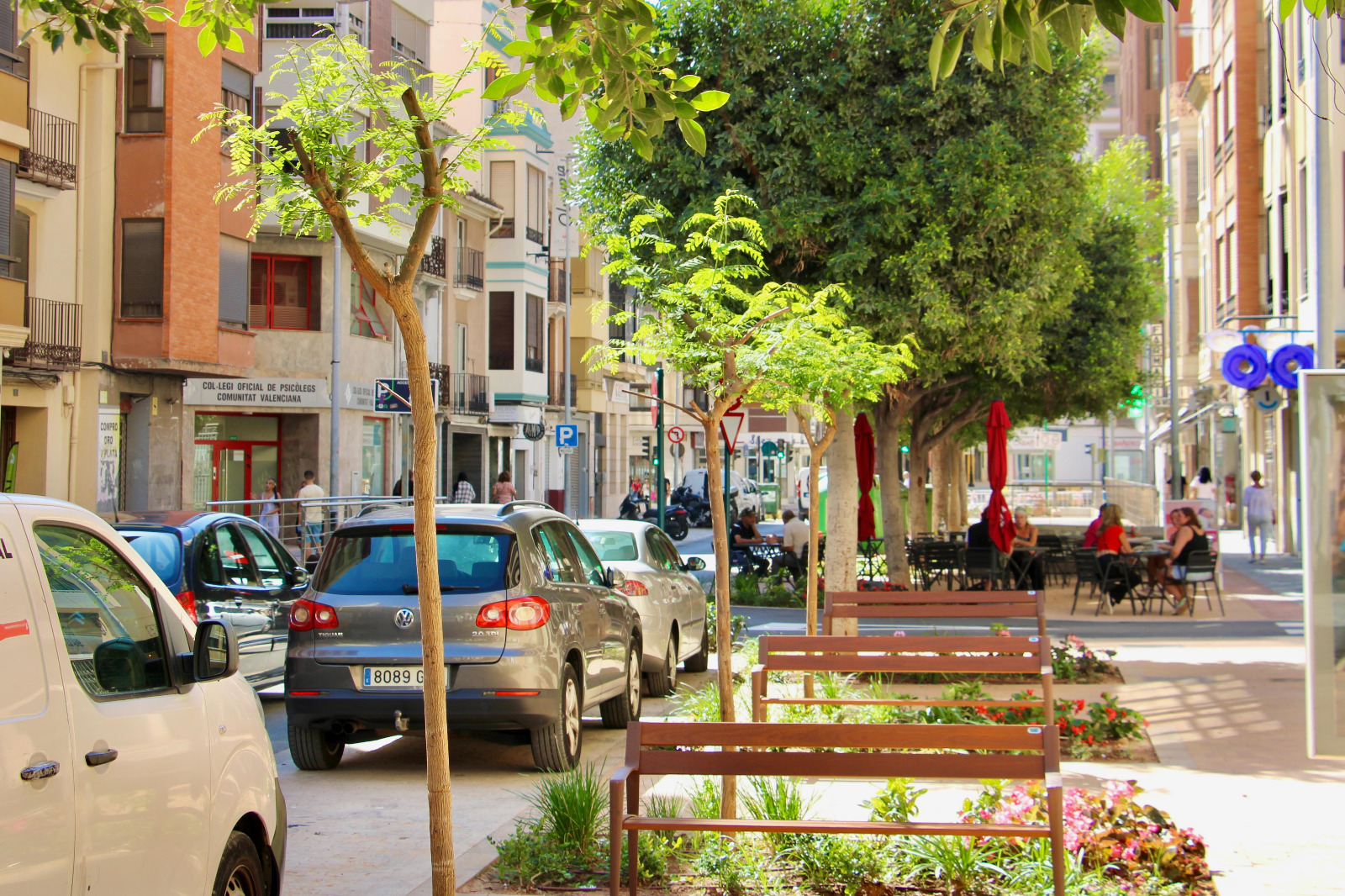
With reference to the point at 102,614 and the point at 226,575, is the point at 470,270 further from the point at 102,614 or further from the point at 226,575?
the point at 102,614

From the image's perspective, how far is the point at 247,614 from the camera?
1105 cm

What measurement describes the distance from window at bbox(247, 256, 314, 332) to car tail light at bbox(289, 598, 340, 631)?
90.2ft

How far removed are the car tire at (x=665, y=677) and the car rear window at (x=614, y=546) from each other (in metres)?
0.86

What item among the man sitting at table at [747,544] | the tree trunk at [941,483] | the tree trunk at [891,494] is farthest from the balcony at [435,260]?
the tree trunk at [891,494]

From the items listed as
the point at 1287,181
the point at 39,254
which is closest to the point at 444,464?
the point at 39,254

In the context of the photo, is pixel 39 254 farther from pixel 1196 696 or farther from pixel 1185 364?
pixel 1185 364

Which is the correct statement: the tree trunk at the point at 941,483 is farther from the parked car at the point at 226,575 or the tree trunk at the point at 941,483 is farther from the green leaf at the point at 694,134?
the green leaf at the point at 694,134

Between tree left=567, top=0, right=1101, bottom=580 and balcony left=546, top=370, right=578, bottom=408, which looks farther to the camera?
balcony left=546, top=370, right=578, bottom=408

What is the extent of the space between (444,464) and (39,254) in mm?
18540

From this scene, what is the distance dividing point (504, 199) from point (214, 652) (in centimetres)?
4495

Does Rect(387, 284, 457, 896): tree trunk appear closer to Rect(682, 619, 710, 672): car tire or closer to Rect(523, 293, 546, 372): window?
Rect(682, 619, 710, 672): car tire

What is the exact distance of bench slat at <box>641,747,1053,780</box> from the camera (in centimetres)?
492

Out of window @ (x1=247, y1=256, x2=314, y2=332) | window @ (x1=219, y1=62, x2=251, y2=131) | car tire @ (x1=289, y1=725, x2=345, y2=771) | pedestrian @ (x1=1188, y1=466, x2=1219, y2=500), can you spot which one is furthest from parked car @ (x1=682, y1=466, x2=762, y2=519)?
car tire @ (x1=289, y1=725, x2=345, y2=771)

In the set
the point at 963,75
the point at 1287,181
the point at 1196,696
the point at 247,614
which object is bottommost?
the point at 1196,696
